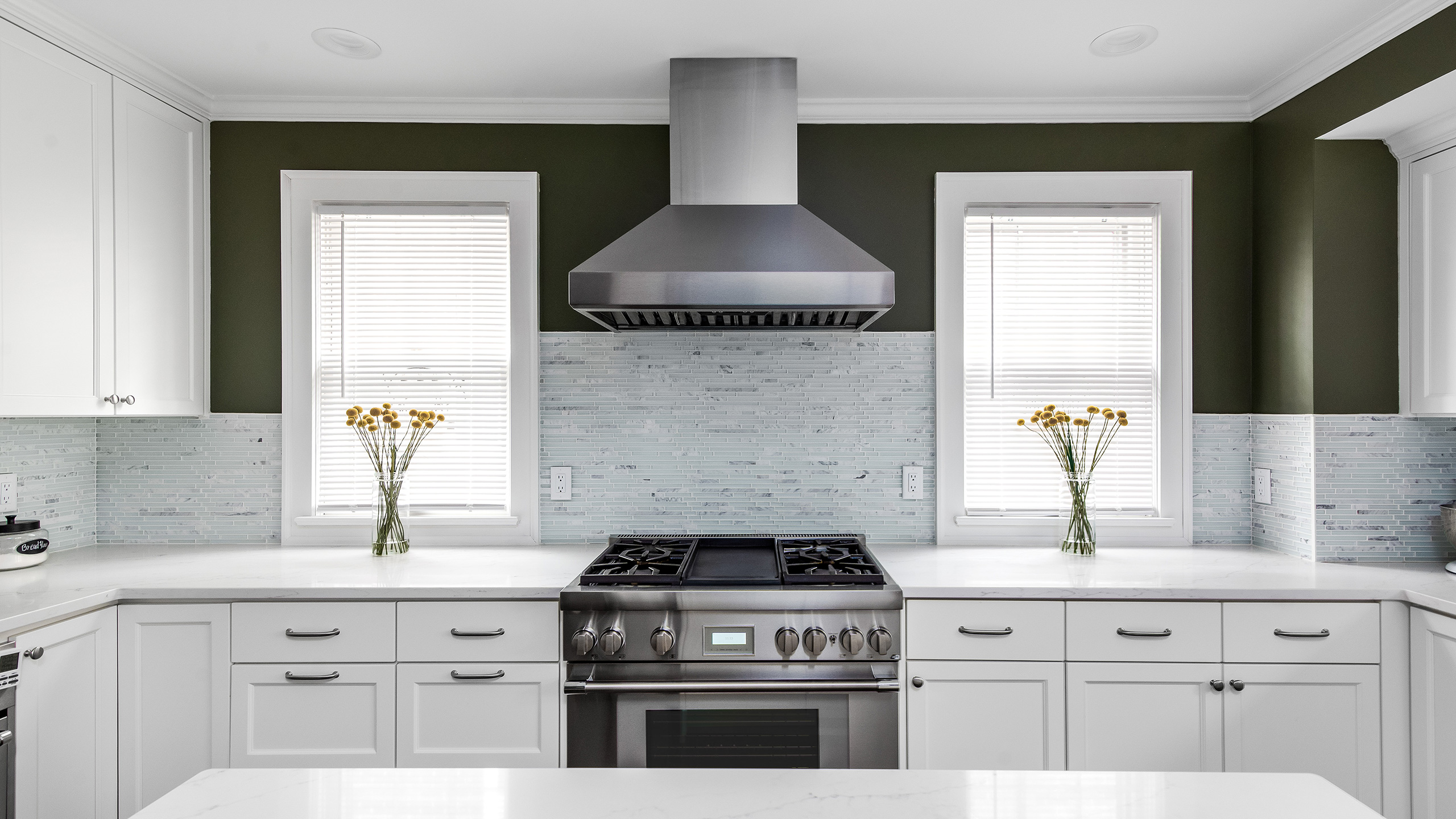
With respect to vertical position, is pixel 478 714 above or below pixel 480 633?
below

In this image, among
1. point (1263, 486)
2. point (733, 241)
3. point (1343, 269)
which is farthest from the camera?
point (1263, 486)

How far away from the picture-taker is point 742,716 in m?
2.02

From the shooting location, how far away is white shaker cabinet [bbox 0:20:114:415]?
2.01 meters

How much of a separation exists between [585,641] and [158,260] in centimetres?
188

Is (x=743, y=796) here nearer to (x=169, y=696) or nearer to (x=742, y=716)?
(x=742, y=716)

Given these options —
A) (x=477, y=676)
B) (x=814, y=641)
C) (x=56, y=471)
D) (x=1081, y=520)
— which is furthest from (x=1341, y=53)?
(x=56, y=471)

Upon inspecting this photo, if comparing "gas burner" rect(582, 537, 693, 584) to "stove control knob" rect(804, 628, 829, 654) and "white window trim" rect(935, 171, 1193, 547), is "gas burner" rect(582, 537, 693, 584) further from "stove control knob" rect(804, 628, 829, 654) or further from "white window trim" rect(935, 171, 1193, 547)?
"white window trim" rect(935, 171, 1193, 547)

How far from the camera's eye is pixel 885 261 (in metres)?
2.77

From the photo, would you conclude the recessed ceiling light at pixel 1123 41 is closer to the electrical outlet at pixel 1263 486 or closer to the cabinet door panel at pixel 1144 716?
the electrical outlet at pixel 1263 486

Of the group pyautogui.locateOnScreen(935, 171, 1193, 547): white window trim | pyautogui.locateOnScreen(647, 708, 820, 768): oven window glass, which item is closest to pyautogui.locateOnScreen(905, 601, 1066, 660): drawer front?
pyautogui.locateOnScreen(647, 708, 820, 768): oven window glass

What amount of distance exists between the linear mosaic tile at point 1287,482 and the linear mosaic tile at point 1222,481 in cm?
3

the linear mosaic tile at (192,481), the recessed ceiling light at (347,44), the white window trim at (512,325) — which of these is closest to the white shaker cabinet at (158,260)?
the linear mosaic tile at (192,481)

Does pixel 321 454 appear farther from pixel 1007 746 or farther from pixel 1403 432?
pixel 1403 432

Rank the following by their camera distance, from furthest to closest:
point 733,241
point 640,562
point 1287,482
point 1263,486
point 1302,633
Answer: point 1263,486 < point 1287,482 < point 640,562 < point 733,241 < point 1302,633
